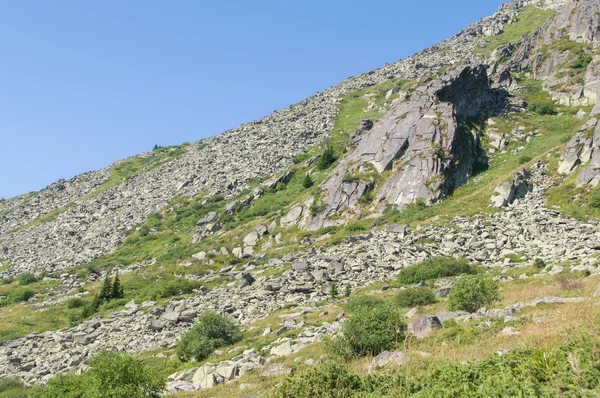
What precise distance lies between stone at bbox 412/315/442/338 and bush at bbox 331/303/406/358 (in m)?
0.65

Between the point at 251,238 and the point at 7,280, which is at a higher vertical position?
Result: the point at 7,280

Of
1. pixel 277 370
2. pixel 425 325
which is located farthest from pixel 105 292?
pixel 425 325

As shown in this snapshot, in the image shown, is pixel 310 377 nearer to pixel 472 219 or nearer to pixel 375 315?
pixel 375 315

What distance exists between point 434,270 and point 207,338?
651 inches

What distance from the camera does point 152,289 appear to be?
39844 mm

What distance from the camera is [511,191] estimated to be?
42.2m

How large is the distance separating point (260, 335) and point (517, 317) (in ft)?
45.0

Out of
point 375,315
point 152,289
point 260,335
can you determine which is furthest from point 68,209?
point 375,315

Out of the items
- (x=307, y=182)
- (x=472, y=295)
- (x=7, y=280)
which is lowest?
(x=472, y=295)

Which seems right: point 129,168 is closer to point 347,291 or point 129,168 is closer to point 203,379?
point 347,291

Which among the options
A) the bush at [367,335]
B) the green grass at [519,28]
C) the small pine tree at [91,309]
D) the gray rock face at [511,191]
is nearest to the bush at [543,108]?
the gray rock face at [511,191]

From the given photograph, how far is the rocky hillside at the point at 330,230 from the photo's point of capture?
20.5 metres

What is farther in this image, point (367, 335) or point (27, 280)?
point (27, 280)

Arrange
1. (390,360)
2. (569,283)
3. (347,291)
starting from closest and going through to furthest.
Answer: (390,360), (569,283), (347,291)
